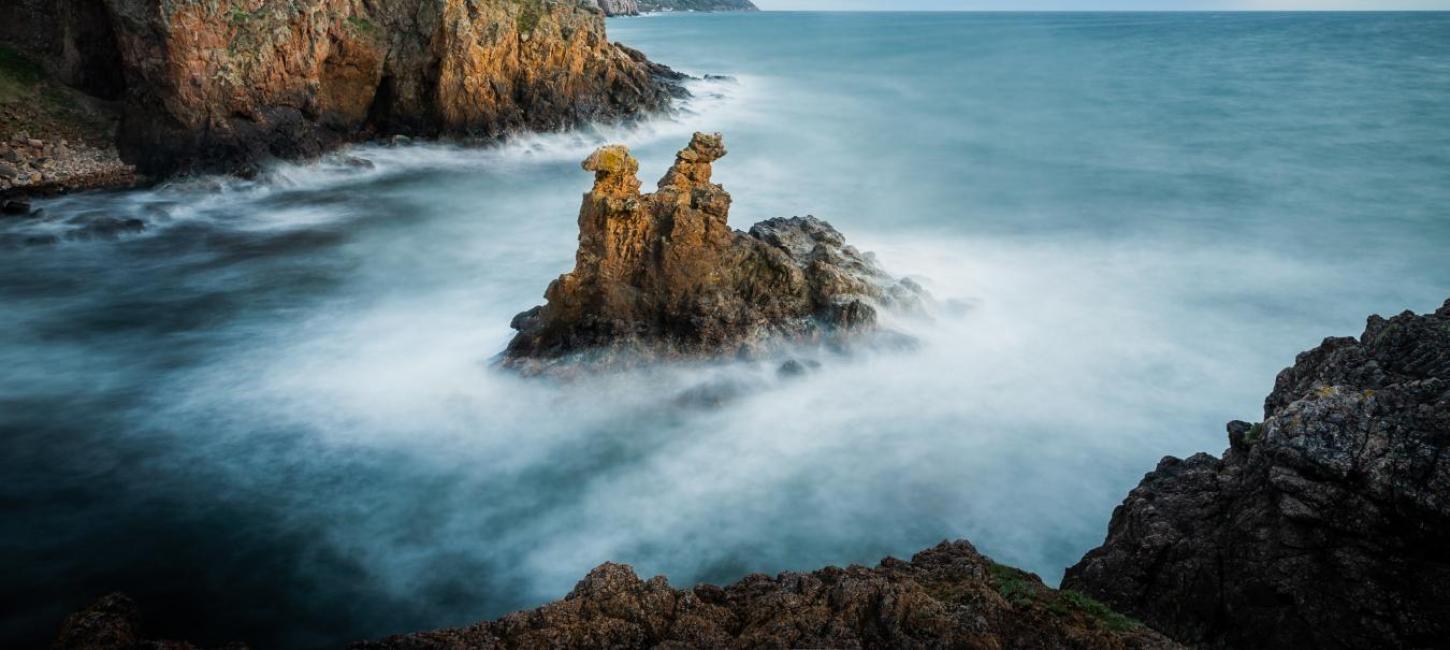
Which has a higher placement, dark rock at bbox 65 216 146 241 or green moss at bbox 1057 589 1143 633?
green moss at bbox 1057 589 1143 633

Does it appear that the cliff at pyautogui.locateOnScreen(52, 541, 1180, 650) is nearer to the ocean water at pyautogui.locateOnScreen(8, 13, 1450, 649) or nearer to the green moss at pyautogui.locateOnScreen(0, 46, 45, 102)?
the ocean water at pyautogui.locateOnScreen(8, 13, 1450, 649)

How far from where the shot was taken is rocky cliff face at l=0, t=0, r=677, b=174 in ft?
71.6

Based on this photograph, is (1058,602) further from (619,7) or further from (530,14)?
(619,7)

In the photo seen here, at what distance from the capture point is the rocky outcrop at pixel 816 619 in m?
4.98

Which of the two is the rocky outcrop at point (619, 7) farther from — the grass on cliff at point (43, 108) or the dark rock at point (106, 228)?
the dark rock at point (106, 228)

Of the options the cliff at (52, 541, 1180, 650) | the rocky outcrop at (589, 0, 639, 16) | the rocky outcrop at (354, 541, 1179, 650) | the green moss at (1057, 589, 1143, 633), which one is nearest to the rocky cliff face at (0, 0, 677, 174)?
the cliff at (52, 541, 1180, 650)

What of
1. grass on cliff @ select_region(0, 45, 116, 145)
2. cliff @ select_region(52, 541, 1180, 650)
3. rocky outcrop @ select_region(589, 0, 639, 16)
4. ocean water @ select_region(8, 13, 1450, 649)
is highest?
rocky outcrop @ select_region(589, 0, 639, 16)

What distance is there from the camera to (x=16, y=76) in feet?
74.4

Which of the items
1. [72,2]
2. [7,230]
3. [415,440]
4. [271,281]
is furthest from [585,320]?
[72,2]

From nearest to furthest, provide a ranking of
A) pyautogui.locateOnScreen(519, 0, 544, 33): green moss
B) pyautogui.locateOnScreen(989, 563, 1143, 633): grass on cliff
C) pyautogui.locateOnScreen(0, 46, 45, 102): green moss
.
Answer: pyautogui.locateOnScreen(989, 563, 1143, 633): grass on cliff, pyautogui.locateOnScreen(0, 46, 45, 102): green moss, pyautogui.locateOnScreen(519, 0, 544, 33): green moss

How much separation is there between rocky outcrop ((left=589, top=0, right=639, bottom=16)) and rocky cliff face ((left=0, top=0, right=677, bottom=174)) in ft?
397

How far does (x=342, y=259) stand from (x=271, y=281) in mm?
1827

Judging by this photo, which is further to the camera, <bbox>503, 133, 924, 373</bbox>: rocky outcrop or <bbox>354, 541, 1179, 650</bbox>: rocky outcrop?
<bbox>503, 133, 924, 373</bbox>: rocky outcrop

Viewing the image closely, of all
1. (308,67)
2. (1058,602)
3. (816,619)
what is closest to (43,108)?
(308,67)
